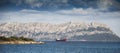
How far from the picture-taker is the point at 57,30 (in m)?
24.0

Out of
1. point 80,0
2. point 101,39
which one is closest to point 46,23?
point 80,0

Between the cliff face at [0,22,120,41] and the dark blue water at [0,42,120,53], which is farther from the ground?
the cliff face at [0,22,120,41]

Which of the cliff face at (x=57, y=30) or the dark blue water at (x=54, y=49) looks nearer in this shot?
the cliff face at (x=57, y=30)

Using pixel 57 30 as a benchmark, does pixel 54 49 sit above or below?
below

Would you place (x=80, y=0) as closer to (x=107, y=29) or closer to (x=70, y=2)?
(x=70, y=2)

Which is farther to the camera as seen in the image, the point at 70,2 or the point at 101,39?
the point at 101,39

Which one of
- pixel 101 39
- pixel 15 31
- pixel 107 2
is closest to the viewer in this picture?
pixel 107 2

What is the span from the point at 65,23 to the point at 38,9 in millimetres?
1626

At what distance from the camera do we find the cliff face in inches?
908

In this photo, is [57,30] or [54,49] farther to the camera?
[54,49]

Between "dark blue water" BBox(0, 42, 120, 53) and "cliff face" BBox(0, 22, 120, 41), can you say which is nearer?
"cliff face" BBox(0, 22, 120, 41)

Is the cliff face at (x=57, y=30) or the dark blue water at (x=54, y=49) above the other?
the cliff face at (x=57, y=30)

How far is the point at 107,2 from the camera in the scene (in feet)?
73.0

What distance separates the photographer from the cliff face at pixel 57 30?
23.1 m
